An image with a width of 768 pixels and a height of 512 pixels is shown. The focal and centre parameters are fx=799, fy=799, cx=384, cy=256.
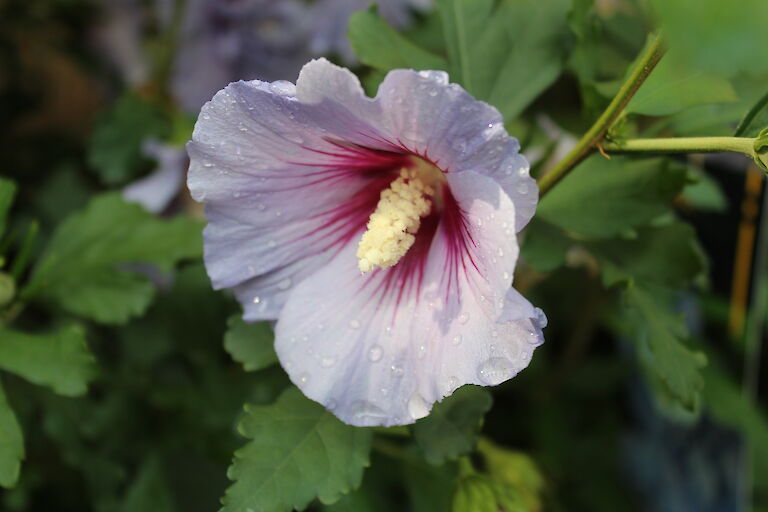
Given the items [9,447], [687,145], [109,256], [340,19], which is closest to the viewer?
[687,145]

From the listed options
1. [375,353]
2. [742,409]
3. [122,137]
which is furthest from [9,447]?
[742,409]

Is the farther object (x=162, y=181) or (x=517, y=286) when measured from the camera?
(x=162, y=181)

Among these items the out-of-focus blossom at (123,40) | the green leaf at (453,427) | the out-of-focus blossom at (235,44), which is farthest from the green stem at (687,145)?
the out-of-focus blossom at (123,40)

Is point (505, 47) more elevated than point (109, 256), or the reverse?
point (505, 47)

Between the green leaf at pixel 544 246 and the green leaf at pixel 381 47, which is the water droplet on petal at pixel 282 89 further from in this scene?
the green leaf at pixel 544 246

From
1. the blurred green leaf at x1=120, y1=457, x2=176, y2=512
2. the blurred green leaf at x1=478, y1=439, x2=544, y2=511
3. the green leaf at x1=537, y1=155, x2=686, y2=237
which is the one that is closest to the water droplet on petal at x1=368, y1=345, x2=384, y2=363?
the green leaf at x1=537, y1=155, x2=686, y2=237

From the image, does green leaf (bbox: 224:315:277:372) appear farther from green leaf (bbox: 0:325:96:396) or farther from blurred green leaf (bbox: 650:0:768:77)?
blurred green leaf (bbox: 650:0:768:77)

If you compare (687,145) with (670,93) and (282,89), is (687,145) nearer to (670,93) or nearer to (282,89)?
(670,93)
